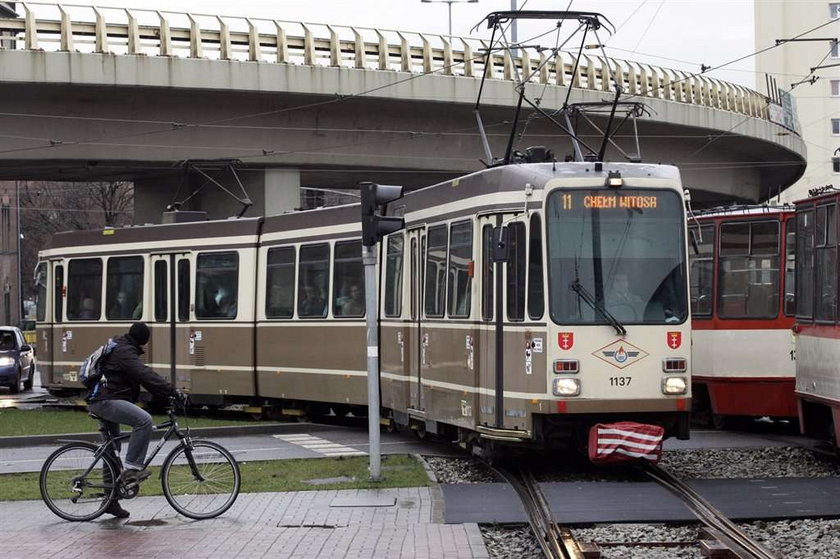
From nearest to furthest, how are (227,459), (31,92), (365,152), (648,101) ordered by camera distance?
(227,459), (31,92), (365,152), (648,101)

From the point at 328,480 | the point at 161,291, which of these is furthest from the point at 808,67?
the point at 328,480

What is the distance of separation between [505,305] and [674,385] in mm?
1849

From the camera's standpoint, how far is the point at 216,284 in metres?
24.2

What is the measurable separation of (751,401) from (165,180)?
1994cm

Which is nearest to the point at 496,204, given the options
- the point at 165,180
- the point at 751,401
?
the point at 751,401

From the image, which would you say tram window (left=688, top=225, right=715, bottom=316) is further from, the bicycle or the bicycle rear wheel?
the bicycle rear wheel

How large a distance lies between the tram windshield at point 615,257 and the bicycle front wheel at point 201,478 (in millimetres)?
3825

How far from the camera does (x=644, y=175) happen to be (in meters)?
14.8

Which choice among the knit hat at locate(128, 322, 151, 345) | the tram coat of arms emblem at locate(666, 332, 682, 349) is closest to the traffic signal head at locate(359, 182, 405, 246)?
the tram coat of arms emblem at locate(666, 332, 682, 349)

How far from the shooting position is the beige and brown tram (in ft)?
47.3

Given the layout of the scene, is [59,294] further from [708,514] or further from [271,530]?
[708,514]

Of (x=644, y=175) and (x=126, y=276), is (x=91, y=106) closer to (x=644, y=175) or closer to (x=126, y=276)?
(x=126, y=276)

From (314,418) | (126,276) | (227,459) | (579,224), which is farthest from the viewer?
(126,276)

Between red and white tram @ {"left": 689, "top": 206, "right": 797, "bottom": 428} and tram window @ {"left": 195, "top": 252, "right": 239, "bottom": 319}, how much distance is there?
25.1 feet
